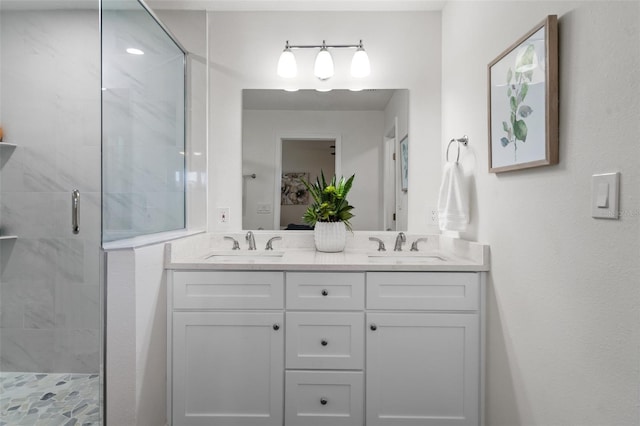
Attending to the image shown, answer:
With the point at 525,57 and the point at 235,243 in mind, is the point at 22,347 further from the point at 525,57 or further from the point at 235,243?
the point at 525,57

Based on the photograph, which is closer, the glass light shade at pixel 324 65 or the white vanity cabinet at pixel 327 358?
the white vanity cabinet at pixel 327 358

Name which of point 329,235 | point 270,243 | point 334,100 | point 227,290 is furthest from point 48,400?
point 334,100

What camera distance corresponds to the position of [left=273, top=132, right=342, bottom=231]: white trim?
84.2 inches

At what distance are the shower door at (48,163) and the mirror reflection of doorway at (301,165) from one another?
3.54 ft

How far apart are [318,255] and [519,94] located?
3.82 feet

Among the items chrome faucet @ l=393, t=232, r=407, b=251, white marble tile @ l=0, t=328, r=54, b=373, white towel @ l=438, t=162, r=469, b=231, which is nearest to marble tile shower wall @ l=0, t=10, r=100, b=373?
white marble tile @ l=0, t=328, r=54, b=373

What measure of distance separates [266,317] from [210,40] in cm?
168

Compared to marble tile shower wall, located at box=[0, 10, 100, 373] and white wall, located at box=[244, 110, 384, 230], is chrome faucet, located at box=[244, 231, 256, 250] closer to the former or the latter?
white wall, located at box=[244, 110, 384, 230]

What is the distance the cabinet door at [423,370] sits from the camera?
158 centimetres

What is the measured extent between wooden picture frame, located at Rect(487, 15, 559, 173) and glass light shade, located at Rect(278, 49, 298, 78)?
110 cm

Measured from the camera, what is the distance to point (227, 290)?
5.28 ft

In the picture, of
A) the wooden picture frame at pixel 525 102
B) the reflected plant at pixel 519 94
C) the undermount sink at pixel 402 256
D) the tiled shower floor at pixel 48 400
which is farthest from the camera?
the undermount sink at pixel 402 256

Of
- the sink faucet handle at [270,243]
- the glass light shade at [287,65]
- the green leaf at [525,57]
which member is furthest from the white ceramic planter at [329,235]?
the green leaf at [525,57]

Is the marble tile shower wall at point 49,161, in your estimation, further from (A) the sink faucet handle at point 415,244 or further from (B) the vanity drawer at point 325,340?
(A) the sink faucet handle at point 415,244
